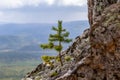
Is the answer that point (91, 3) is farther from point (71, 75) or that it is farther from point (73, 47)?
point (71, 75)

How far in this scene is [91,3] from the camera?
69000 millimetres

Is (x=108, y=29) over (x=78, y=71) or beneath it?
over

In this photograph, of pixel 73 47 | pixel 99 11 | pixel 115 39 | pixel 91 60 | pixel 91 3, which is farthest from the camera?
pixel 73 47

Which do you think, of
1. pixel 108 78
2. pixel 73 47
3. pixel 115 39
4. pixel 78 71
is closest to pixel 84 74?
pixel 78 71

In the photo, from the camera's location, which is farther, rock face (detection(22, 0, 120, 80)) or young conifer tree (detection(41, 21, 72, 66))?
young conifer tree (detection(41, 21, 72, 66))

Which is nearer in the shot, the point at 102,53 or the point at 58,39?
the point at 102,53

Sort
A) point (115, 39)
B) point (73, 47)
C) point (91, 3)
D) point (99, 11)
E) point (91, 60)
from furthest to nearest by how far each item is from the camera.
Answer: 1. point (73, 47)
2. point (91, 3)
3. point (99, 11)
4. point (91, 60)
5. point (115, 39)

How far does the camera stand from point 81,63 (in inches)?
1860

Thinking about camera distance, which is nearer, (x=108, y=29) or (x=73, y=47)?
(x=108, y=29)

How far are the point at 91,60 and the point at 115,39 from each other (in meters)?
5.16

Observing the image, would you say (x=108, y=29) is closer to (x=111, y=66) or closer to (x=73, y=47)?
(x=111, y=66)

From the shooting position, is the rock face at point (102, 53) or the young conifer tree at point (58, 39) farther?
the young conifer tree at point (58, 39)

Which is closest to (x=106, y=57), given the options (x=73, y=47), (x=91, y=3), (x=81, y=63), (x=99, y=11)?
(x=81, y=63)

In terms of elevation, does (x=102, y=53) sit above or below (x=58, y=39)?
above
